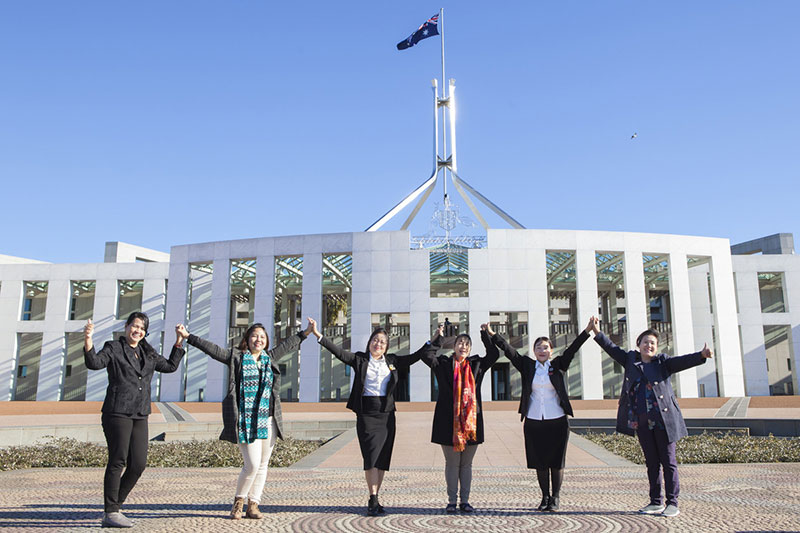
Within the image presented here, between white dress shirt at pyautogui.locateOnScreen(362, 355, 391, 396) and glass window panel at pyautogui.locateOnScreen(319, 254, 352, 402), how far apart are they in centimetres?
2461

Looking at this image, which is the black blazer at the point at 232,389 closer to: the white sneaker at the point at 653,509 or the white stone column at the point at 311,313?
the white sneaker at the point at 653,509

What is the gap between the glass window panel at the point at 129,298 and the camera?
121 ft

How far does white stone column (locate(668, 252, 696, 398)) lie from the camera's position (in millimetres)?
28094

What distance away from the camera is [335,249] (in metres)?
28.9

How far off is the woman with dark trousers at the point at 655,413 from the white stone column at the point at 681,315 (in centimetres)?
2489

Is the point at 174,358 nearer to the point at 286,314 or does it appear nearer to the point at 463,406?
the point at 463,406

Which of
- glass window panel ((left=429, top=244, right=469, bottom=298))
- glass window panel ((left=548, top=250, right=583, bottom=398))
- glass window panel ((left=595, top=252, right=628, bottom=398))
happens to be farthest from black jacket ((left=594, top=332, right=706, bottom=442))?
glass window panel ((left=595, top=252, right=628, bottom=398))

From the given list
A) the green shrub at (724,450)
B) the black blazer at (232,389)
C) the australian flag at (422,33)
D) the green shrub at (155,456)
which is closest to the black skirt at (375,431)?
the black blazer at (232,389)

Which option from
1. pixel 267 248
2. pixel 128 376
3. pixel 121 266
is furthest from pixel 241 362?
pixel 121 266

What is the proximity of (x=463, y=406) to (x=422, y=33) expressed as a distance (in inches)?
1330

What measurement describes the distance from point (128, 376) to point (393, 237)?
2338 centimetres

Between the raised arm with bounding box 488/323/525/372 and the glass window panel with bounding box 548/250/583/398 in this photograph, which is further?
the glass window panel with bounding box 548/250/583/398

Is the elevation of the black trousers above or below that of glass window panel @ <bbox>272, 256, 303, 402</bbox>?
below

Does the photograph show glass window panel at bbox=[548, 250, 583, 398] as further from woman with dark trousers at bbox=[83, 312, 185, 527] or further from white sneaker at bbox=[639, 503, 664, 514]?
woman with dark trousers at bbox=[83, 312, 185, 527]
